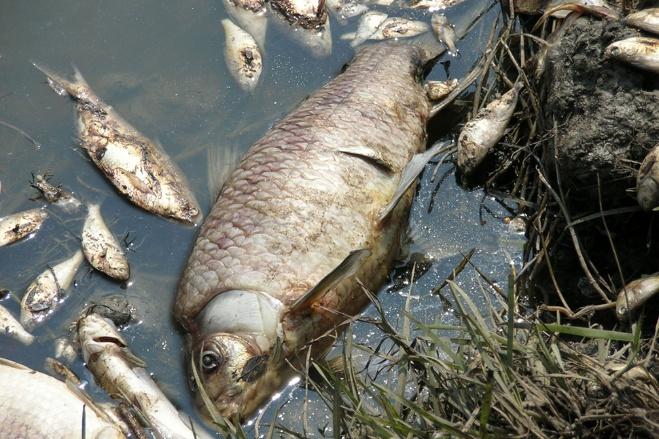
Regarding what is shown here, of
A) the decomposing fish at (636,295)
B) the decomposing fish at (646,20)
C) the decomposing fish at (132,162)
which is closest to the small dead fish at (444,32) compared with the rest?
the decomposing fish at (646,20)

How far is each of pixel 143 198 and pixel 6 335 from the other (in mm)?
1096

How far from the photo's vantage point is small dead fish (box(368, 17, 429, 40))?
5.50 meters

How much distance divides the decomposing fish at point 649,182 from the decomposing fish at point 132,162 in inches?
96.2

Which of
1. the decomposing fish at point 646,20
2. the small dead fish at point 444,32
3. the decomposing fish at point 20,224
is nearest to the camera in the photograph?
the decomposing fish at point 646,20

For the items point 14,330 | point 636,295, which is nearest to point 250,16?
point 14,330

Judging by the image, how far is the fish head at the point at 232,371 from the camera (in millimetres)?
3766

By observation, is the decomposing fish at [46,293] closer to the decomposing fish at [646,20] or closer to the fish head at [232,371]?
the fish head at [232,371]

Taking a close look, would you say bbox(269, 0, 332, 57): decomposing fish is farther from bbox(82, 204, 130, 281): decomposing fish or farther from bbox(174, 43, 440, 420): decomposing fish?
bbox(82, 204, 130, 281): decomposing fish

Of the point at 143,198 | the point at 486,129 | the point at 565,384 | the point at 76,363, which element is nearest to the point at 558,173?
the point at 486,129

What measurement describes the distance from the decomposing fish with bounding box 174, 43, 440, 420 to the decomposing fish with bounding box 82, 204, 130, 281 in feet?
1.43

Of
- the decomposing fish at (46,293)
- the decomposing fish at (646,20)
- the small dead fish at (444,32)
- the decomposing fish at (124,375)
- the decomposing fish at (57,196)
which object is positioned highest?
the decomposing fish at (646,20)

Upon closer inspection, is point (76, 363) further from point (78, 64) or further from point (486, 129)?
point (486, 129)

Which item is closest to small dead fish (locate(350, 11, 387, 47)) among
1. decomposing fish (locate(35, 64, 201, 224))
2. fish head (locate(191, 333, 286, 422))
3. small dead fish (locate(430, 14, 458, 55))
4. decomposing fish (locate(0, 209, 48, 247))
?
small dead fish (locate(430, 14, 458, 55))

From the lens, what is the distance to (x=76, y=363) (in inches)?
161
